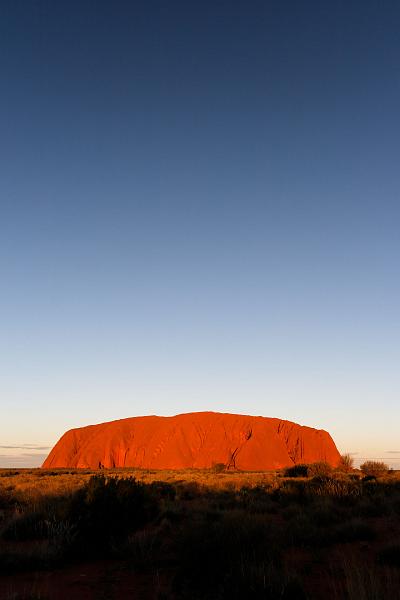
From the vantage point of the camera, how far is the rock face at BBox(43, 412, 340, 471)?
7675 cm

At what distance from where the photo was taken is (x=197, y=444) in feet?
266

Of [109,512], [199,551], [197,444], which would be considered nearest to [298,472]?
[109,512]

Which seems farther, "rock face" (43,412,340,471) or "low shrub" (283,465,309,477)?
"rock face" (43,412,340,471)

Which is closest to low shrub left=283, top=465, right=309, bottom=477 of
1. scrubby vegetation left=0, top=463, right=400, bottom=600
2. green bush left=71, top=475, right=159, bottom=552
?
scrubby vegetation left=0, top=463, right=400, bottom=600

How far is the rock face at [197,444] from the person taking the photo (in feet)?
252

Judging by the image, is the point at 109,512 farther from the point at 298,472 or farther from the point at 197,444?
the point at 197,444

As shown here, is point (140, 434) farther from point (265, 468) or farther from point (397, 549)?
point (397, 549)

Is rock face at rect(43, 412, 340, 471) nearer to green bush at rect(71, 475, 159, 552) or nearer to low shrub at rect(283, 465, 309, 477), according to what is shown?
low shrub at rect(283, 465, 309, 477)

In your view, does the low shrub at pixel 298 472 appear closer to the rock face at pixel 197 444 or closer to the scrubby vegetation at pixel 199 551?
the scrubby vegetation at pixel 199 551

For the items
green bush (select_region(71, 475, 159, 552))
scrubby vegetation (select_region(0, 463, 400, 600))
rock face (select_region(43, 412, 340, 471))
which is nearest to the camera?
scrubby vegetation (select_region(0, 463, 400, 600))

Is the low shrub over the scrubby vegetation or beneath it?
beneath

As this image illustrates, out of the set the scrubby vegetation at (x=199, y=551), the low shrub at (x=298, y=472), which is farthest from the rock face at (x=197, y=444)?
the scrubby vegetation at (x=199, y=551)

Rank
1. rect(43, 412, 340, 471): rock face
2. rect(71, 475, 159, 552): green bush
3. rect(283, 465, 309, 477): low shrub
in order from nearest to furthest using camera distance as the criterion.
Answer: rect(71, 475, 159, 552): green bush < rect(283, 465, 309, 477): low shrub < rect(43, 412, 340, 471): rock face

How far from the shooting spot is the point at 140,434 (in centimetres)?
8738
